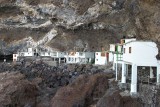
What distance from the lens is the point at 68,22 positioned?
86.8 metres

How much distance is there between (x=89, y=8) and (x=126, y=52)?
48.5m

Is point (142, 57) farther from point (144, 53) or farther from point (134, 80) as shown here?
point (134, 80)

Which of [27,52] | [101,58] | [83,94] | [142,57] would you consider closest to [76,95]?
[83,94]

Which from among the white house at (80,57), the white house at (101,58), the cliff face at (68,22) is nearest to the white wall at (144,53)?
the white house at (101,58)

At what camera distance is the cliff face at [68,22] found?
8162 centimetres

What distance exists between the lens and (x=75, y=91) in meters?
41.7

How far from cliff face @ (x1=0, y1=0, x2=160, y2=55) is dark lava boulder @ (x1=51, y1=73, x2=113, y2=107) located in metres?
30.9

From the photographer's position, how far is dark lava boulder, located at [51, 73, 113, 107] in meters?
38.3

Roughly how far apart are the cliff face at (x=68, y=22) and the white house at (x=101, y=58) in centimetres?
575

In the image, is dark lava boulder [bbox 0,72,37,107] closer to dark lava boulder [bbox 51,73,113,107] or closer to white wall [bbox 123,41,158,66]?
dark lava boulder [bbox 51,73,113,107]

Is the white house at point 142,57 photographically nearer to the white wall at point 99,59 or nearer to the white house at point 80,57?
the white wall at point 99,59

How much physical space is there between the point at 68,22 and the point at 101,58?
16.7m

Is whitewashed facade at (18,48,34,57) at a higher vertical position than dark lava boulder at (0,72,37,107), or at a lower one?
higher

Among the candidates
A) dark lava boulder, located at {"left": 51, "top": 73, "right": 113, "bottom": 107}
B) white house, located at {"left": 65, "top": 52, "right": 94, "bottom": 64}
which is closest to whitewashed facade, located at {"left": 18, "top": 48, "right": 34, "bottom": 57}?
white house, located at {"left": 65, "top": 52, "right": 94, "bottom": 64}
